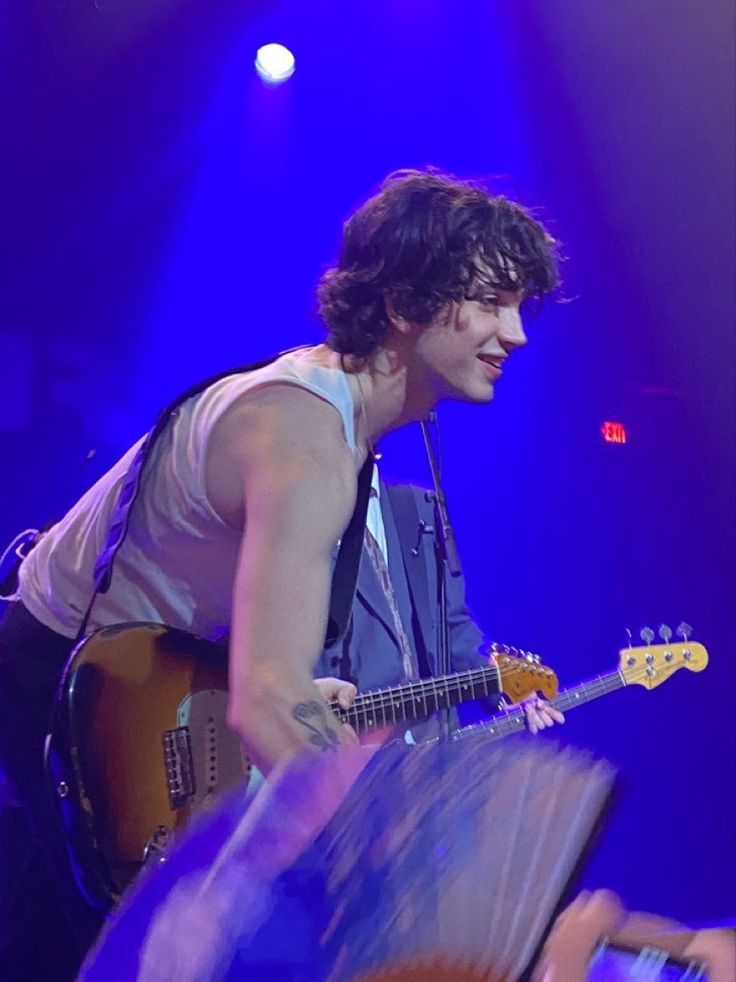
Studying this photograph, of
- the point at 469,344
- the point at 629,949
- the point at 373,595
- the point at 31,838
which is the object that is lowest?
the point at 629,949

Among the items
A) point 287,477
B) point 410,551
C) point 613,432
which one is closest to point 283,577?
point 287,477

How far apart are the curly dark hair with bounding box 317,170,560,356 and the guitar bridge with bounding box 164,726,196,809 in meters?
0.48

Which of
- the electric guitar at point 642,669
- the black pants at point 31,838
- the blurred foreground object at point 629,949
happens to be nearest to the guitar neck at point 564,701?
the electric guitar at point 642,669

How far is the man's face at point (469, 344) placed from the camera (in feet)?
4.14

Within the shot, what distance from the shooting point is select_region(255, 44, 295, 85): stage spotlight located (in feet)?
5.65

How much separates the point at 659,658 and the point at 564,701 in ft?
0.77

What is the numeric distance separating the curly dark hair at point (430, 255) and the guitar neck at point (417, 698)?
1.54ft

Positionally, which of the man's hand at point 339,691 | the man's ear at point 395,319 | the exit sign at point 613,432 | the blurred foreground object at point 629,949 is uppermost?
the man's ear at point 395,319

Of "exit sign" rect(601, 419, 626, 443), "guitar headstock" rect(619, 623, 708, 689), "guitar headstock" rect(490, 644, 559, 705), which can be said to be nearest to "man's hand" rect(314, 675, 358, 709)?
"guitar headstock" rect(490, 644, 559, 705)

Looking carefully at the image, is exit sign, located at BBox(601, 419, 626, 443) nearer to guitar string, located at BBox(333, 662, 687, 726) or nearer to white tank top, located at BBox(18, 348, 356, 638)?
guitar string, located at BBox(333, 662, 687, 726)

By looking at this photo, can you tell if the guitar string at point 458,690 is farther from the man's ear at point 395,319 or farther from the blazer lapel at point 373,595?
the man's ear at point 395,319

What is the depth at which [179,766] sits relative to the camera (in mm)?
1101

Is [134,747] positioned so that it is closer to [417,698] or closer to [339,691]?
[339,691]

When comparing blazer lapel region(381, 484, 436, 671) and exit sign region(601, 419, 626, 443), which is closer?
blazer lapel region(381, 484, 436, 671)
